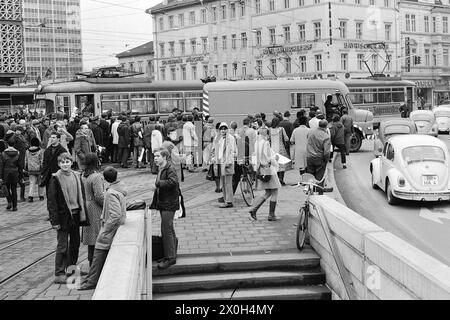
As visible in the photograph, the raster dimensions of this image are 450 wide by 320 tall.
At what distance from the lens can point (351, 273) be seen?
8469mm

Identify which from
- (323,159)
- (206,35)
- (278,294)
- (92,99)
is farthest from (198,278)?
(206,35)

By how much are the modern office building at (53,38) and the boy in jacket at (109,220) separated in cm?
7864

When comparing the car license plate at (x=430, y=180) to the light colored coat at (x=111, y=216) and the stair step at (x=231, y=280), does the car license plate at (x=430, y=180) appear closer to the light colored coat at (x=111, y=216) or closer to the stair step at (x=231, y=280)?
the stair step at (x=231, y=280)

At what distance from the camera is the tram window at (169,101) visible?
3085 centimetres

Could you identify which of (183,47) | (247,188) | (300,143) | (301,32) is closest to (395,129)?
(300,143)

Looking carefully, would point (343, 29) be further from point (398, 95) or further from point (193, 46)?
point (398, 95)

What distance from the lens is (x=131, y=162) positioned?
80.6 feet

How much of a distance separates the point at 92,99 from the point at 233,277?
21.3 metres

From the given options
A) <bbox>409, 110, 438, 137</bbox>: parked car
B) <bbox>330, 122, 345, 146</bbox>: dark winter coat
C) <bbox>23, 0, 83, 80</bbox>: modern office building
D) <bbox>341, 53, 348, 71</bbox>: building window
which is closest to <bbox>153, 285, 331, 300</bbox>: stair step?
<bbox>330, 122, 345, 146</bbox>: dark winter coat

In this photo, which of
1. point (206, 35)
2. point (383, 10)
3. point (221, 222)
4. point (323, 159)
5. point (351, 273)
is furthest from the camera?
point (206, 35)

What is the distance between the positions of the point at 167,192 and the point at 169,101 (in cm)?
2182

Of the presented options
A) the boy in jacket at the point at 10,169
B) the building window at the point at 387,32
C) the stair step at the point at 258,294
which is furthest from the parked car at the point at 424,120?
the building window at the point at 387,32

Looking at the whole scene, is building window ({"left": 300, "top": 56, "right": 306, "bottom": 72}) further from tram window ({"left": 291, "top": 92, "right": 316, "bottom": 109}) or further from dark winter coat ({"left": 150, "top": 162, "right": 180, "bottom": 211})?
dark winter coat ({"left": 150, "top": 162, "right": 180, "bottom": 211})
